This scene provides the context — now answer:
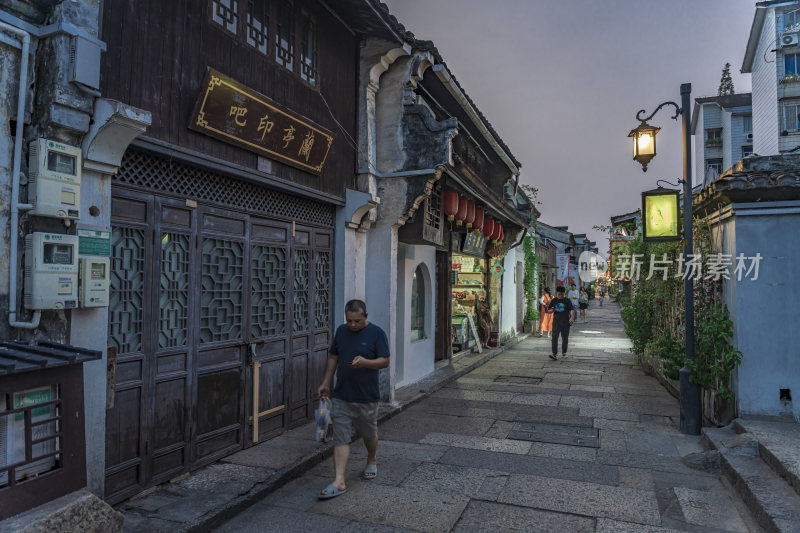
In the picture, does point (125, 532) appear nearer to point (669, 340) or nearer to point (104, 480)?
point (104, 480)

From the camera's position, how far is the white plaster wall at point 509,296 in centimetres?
1823

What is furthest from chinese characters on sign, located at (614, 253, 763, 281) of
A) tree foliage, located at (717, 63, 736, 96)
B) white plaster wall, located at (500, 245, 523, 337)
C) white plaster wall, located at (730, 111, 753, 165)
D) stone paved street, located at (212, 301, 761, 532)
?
tree foliage, located at (717, 63, 736, 96)

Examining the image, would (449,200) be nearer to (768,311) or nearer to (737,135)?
(768,311)

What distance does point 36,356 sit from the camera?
3.30m

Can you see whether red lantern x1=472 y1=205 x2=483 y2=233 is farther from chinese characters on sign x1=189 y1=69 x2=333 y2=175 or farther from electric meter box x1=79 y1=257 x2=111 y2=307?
electric meter box x1=79 y1=257 x2=111 y2=307

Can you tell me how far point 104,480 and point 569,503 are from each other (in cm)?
409

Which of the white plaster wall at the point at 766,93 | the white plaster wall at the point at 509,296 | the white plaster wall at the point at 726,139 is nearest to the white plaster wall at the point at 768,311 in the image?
the white plaster wall at the point at 509,296

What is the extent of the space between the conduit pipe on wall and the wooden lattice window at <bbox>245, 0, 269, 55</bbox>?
2585 millimetres

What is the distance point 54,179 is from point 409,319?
23.8 ft

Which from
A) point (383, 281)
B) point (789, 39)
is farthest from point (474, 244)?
point (789, 39)

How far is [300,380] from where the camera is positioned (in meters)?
7.06

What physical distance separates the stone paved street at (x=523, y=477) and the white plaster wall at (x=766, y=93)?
2402cm

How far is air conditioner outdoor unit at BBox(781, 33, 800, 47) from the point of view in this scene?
1012 inches

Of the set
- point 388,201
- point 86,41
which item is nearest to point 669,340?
point 388,201
